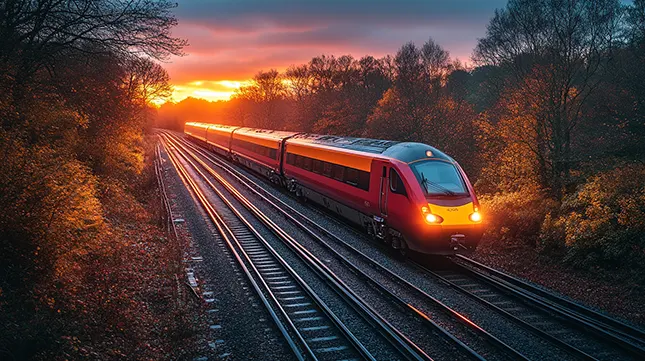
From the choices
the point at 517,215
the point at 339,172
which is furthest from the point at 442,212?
the point at 339,172

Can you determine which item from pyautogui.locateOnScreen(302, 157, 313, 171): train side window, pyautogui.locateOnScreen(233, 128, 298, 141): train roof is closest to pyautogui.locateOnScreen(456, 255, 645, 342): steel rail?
pyautogui.locateOnScreen(302, 157, 313, 171): train side window

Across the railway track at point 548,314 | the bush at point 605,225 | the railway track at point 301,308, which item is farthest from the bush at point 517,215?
the railway track at point 301,308

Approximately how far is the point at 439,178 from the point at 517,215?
194 inches

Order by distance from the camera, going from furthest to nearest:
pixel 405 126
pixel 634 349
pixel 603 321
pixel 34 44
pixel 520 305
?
1. pixel 405 126
2. pixel 34 44
3. pixel 520 305
4. pixel 603 321
5. pixel 634 349

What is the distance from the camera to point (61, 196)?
9.19 metres

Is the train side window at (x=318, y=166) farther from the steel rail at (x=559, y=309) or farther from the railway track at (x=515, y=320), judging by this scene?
the steel rail at (x=559, y=309)

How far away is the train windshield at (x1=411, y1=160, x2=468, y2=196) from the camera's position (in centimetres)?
1241

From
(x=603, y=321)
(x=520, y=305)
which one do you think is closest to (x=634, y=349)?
(x=603, y=321)

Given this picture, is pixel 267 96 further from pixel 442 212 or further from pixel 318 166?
pixel 442 212

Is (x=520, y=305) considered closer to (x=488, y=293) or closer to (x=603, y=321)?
(x=488, y=293)

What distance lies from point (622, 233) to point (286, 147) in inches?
650

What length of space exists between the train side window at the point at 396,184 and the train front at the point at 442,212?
0.36m

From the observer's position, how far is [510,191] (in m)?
18.9

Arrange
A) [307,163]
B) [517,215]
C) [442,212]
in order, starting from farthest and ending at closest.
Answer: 1. [307,163]
2. [517,215]
3. [442,212]
